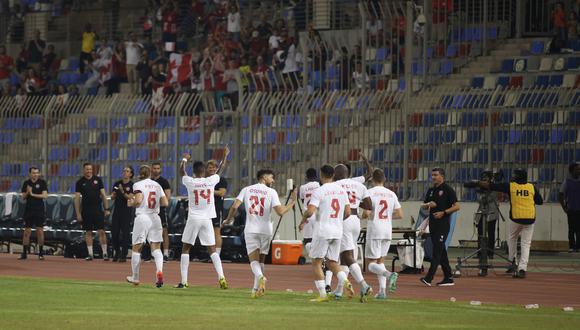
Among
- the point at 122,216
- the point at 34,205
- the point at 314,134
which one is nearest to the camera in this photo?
the point at 122,216

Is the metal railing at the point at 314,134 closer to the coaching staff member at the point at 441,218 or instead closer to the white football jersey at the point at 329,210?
the coaching staff member at the point at 441,218

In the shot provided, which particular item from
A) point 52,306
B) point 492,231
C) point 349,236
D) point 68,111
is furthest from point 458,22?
point 52,306

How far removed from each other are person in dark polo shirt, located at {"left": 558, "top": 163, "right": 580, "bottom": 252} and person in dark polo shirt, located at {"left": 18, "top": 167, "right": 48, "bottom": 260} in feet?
37.3

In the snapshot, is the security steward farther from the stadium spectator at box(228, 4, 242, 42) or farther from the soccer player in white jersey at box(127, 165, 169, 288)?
the stadium spectator at box(228, 4, 242, 42)

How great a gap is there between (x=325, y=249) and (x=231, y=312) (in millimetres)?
2542

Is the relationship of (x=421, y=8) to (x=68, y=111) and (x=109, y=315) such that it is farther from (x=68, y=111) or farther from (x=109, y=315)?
(x=109, y=315)

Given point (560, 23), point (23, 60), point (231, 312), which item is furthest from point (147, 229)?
point (23, 60)

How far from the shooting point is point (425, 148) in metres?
33.1

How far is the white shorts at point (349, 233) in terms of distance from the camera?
73.4 feet

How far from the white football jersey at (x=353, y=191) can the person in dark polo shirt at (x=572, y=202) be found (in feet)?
32.5

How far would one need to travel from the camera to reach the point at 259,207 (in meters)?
22.6

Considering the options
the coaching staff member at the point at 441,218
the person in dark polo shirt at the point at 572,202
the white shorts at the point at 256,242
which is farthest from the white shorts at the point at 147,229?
the person in dark polo shirt at the point at 572,202

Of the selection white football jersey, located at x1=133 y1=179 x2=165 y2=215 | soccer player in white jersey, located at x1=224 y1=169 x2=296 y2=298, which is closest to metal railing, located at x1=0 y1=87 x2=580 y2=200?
white football jersey, located at x1=133 y1=179 x2=165 y2=215

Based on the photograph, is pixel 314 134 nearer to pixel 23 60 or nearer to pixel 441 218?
pixel 441 218
